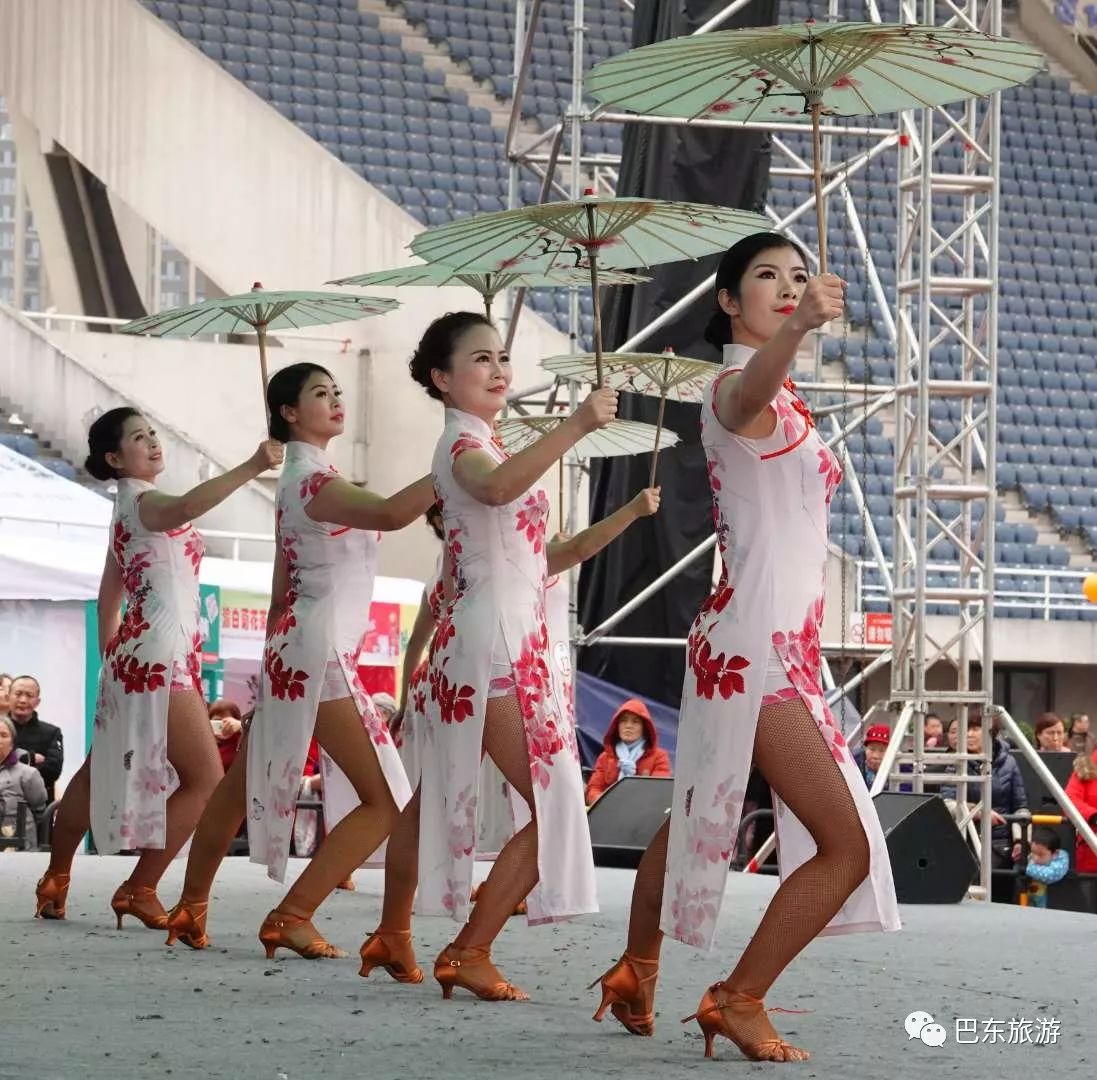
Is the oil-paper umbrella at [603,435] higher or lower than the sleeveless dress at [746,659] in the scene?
higher

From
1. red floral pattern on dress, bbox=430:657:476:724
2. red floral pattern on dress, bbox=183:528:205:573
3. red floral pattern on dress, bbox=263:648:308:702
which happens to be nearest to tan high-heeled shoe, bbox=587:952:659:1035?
red floral pattern on dress, bbox=430:657:476:724

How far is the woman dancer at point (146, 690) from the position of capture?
18.7ft

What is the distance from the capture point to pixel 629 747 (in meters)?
10.1

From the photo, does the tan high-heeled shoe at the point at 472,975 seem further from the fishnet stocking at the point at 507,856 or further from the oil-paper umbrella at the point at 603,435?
the oil-paper umbrella at the point at 603,435

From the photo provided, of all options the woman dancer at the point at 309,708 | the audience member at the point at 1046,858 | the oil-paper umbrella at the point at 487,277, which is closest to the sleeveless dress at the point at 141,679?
the woman dancer at the point at 309,708

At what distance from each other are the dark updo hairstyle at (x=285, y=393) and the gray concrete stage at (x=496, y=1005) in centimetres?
132

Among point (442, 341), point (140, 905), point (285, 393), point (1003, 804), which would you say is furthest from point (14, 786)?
point (442, 341)

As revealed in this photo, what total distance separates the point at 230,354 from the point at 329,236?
1653 millimetres

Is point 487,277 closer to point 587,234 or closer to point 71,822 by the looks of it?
point 587,234

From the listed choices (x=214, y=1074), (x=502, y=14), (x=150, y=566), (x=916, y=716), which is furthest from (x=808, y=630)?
(x=502, y=14)

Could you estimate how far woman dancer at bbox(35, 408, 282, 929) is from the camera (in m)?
5.71

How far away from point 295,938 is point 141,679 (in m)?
1.03

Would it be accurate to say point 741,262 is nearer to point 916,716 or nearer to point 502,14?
point 916,716

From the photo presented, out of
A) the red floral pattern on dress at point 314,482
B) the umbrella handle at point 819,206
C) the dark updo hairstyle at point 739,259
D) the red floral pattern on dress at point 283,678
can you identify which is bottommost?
the red floral pattern on dress at point 283,678
